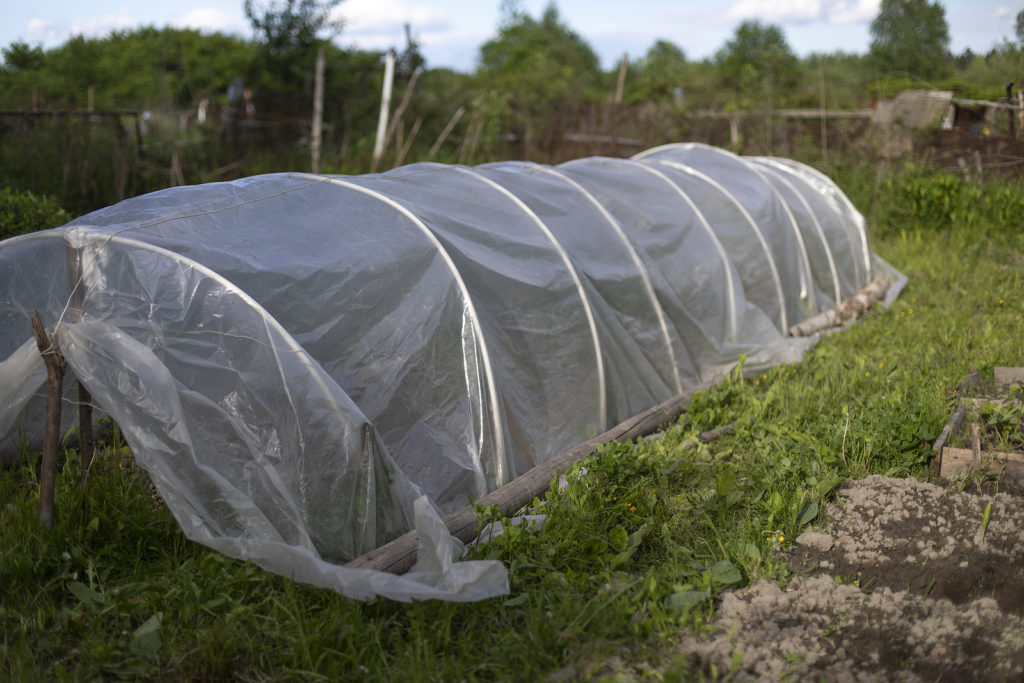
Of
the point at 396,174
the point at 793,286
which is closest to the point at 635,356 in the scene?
the point at 396,174

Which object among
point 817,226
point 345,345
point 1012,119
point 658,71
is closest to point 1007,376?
point 817,226

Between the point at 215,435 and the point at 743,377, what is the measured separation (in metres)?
4.02

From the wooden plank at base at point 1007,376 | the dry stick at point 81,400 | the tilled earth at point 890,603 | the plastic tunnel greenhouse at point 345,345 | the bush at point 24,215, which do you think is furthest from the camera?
the bush at point 24,215

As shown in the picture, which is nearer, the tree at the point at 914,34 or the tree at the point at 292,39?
the tree at the point at 292,39

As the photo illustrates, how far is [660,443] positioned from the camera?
4.62m

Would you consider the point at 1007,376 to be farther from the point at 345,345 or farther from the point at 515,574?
the point at 345,345

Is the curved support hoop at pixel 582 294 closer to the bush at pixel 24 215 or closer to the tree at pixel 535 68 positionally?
the bush at pixel 24 215

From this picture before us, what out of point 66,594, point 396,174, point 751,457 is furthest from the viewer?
point 396,174

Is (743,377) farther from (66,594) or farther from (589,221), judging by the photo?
(66,594)

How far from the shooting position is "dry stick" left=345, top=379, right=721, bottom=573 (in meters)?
3.20

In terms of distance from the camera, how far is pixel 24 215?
5.48 metres

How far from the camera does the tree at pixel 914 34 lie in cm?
2189

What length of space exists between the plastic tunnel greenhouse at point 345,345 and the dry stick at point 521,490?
0.43ft

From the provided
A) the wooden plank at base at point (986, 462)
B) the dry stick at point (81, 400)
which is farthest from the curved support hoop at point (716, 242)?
the dry stick at point (81, 400)
